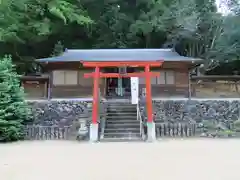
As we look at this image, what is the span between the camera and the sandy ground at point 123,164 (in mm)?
6082

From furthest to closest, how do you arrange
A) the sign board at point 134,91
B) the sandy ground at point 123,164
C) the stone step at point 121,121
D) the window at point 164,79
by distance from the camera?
1. the window at point 164,79
2. the stone step at point 121,121
3. the sign board at point 134,91
4. the sandy ground at point 123,164

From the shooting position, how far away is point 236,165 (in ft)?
23.0

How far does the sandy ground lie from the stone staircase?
2698 mm

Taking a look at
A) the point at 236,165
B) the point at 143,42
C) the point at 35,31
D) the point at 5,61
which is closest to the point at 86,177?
the point at 236,165

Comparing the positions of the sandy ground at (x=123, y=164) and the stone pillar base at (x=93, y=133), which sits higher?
the stone pillar base at (x=93, y=133)

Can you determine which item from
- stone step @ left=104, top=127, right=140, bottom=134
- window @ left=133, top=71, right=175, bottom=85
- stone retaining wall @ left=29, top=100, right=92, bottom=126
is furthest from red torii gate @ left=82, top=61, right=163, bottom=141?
window @ left=133, top=71, right=175, bottom=85

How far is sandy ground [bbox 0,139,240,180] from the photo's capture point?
6082 millimetres

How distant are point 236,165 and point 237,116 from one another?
331 inches

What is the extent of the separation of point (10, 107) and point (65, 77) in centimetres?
561

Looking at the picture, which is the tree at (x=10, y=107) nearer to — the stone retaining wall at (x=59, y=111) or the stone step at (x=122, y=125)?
the stone retaining wall at (x=59, y=111)

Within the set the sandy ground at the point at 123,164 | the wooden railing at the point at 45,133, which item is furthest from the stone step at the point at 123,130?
the sandy ground at the point at 123,164

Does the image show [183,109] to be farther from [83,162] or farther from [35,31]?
[35,31]

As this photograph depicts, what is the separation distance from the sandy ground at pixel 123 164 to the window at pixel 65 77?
806 cm

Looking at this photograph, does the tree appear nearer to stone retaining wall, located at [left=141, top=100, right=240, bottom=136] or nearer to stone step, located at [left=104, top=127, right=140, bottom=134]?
stone step, located at [left=104, top=127, right=140, bottom=134]
